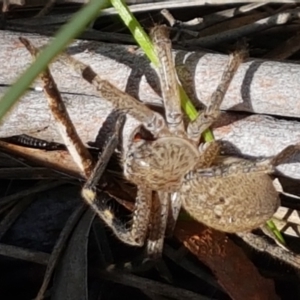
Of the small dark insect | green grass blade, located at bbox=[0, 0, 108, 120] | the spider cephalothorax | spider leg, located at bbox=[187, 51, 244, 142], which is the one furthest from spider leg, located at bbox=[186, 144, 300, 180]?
green grass blade, located at bbox=[0, 0, 108, 120]

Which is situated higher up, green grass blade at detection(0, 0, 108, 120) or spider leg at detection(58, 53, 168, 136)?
green grass blade at detection(0, 0, 108, 120)

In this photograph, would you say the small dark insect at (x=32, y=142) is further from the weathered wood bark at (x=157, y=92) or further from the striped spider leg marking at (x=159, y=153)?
the striped spider leg marking at (x=159, y=153)

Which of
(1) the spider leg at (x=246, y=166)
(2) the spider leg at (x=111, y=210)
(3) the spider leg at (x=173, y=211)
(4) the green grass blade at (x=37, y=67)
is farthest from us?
(3) the spider leg at (x=173, y=211)

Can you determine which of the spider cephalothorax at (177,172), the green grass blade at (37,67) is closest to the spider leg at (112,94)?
the spider cephalothorax at (177,172)

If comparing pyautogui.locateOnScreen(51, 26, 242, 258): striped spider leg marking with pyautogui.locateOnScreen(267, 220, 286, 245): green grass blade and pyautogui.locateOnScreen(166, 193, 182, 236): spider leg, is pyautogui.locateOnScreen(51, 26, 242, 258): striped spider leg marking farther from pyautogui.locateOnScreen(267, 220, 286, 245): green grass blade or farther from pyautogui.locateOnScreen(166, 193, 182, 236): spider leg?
pyautogui.locateOnScreen(267, 220, 286, 245): green grass blade

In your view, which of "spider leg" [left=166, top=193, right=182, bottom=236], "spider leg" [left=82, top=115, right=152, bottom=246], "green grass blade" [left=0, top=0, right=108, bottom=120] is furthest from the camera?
"spider leg" [left=166, top=193, right=182, bottom=236]

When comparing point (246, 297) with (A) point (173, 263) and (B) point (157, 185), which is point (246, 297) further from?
(B) point (157, 185)

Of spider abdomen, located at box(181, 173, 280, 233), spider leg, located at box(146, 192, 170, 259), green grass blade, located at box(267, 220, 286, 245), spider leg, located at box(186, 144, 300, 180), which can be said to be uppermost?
spider leg, located at box(186, 144, 300, 180)
